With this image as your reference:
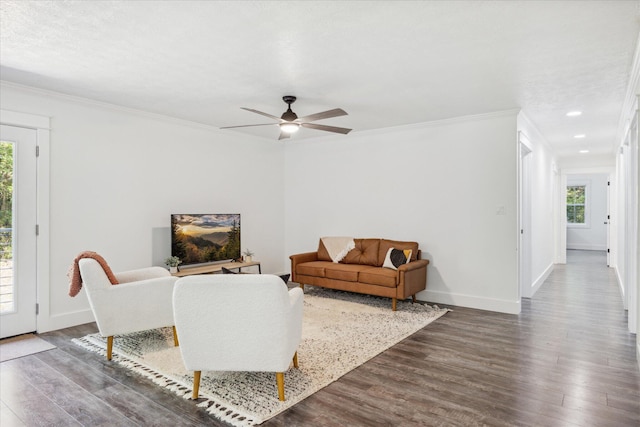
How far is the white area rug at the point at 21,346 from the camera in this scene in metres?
3.44

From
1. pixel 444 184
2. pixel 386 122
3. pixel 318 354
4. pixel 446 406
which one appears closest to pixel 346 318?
pixel 318 354

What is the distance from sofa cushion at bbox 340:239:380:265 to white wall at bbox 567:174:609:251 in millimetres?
9162

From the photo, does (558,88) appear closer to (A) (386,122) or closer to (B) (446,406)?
(A) (386,122)

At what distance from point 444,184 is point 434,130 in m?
0.79

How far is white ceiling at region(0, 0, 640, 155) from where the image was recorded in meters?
2.40

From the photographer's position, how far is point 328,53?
3.03 m

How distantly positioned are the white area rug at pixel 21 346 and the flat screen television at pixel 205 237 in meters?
1.63

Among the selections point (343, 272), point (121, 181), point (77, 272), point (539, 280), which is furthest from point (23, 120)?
point (539, 280)

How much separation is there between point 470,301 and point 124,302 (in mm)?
4183

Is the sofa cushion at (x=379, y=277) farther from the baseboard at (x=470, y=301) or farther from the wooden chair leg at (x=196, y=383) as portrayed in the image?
the wooden chair leg at (x=196, y=383)

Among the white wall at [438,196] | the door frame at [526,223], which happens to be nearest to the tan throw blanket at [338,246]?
the white wall at [438,196]

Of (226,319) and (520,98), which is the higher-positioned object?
(520,98)

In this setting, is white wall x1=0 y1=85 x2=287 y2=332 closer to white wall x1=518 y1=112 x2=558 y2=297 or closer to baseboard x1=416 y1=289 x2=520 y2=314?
baseboard x1=416 y1=289 x2=520 y2=314

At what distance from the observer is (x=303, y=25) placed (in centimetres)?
257
